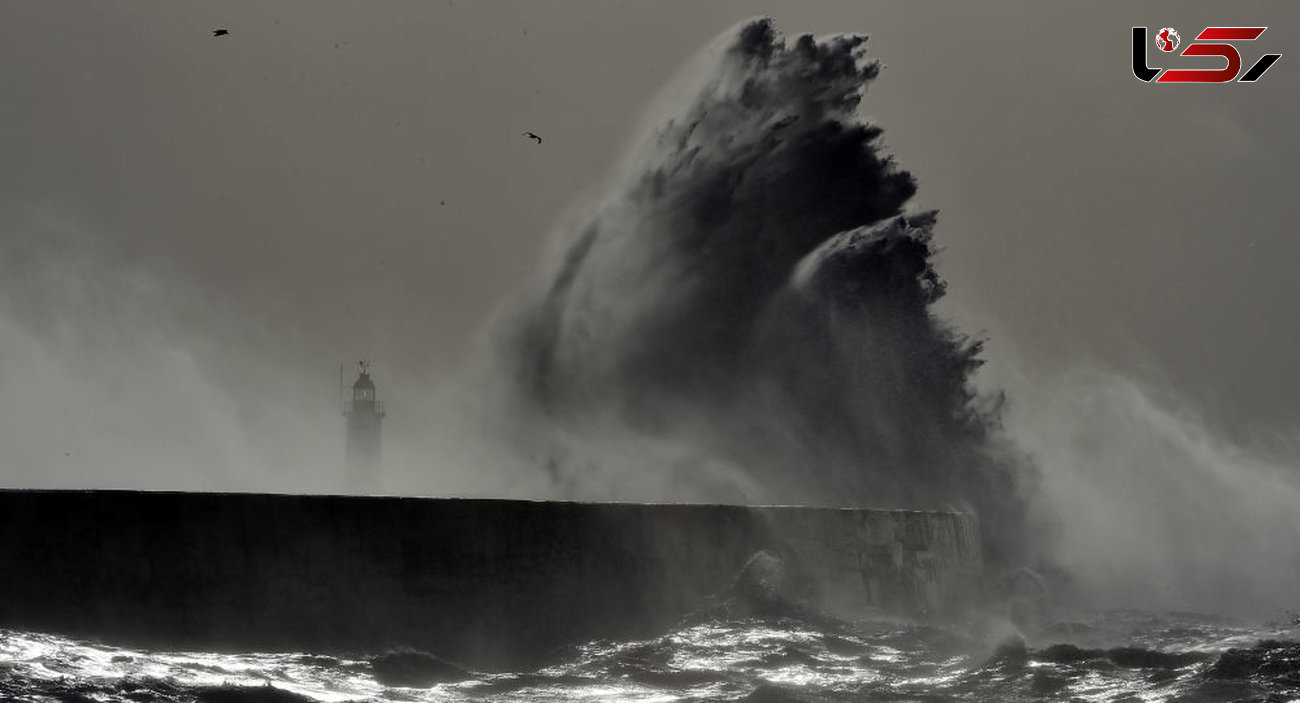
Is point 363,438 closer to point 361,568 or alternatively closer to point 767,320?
point 767,320

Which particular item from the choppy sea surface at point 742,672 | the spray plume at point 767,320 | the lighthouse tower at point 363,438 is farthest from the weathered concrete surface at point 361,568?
the lighthouse tower at point 363,438

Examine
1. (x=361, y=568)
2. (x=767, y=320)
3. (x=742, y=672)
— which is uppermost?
(x=767, y=320)

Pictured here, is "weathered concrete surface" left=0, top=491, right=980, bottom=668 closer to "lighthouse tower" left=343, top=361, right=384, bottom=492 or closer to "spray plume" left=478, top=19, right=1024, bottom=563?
"spray plume" left=478, top=19, right=1024, bottom=563

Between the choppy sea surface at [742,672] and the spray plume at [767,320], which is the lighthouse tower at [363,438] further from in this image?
the choppy sea surface at [742,672]

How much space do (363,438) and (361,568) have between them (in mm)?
35034

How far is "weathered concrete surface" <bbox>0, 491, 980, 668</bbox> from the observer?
8.18 meters

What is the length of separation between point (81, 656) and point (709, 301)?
16232mm

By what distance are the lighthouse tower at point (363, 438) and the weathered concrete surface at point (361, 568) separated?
99.1ft

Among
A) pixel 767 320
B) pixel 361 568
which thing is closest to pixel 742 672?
pixel 361 568

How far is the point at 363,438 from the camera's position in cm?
4366

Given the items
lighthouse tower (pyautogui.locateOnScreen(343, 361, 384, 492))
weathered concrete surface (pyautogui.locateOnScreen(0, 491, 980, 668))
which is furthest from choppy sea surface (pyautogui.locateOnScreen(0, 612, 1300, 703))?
lighthouse tower (pyautogui.locateOnScreen(343, 361, 384, 492))

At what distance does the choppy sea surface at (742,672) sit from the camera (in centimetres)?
744

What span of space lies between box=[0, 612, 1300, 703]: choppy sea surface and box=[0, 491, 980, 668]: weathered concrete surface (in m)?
0.26

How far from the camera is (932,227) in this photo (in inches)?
900
